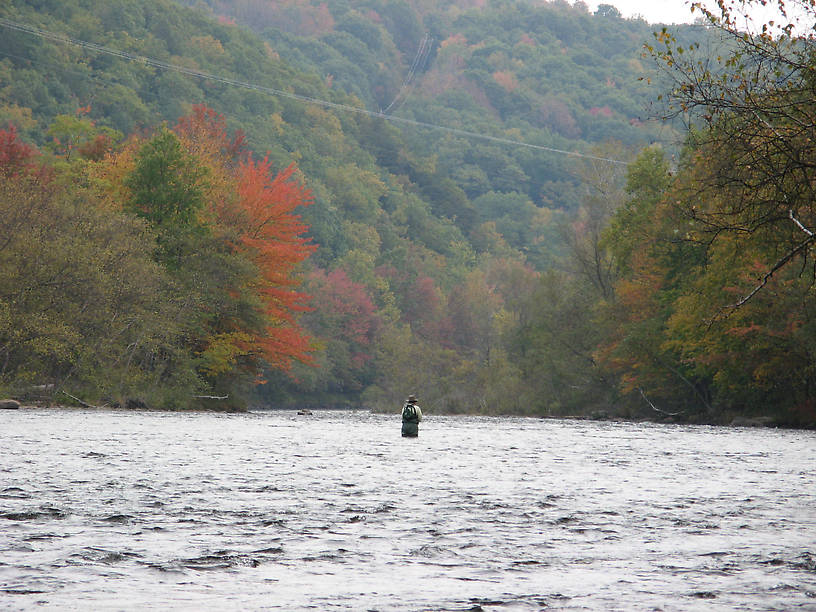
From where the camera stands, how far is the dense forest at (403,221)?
25.9m

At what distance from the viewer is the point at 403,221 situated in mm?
131625

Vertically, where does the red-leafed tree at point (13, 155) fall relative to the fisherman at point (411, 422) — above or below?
above

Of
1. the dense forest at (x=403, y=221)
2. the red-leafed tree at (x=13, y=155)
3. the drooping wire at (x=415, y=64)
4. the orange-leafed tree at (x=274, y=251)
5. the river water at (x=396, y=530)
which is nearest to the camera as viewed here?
the river water at (x=396, y=530)

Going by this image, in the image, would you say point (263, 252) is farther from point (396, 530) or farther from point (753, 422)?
point (396, 530)

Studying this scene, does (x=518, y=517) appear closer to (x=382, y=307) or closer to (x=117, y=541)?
(x=117, y=541)

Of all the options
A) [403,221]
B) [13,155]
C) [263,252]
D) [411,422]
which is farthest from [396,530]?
[403,221]

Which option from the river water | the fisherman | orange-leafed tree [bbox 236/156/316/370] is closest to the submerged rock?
the fisherman

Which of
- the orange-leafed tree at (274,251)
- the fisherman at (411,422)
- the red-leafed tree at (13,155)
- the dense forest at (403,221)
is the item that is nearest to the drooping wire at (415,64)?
the dense forest at (403,221)

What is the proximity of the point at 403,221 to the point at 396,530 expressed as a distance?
121268mm

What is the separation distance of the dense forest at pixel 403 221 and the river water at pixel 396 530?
333cm

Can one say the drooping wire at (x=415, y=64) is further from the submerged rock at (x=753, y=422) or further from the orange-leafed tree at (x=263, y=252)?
the submerged rock at (x=753, y=422)

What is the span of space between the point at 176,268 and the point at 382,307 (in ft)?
199

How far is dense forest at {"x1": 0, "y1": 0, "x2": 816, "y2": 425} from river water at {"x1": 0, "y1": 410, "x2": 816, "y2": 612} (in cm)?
333

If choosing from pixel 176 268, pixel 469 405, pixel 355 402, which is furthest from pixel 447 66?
pixel 176 268
